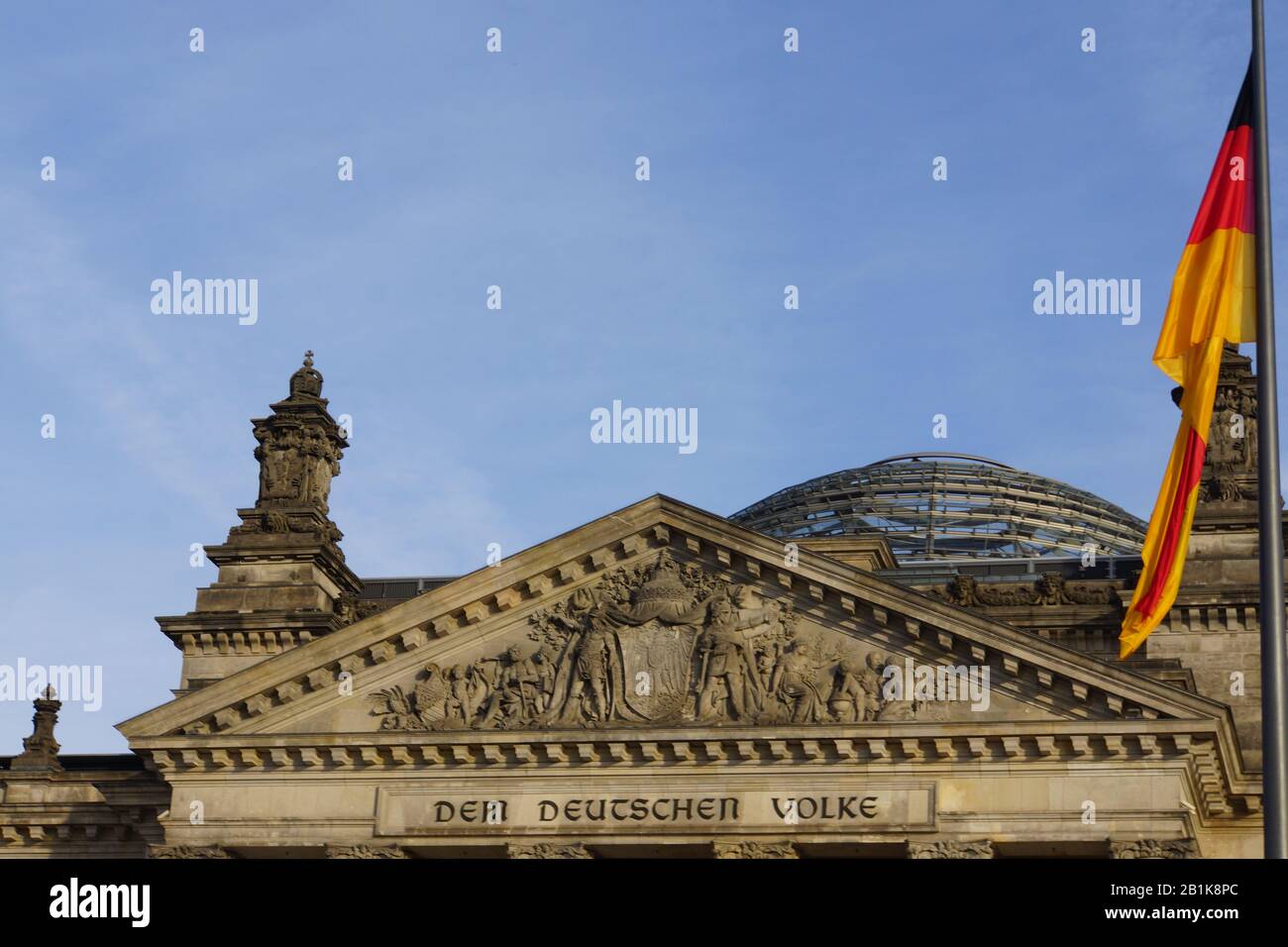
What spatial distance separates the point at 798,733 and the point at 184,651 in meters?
20.9

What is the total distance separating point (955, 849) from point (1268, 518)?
2264cm

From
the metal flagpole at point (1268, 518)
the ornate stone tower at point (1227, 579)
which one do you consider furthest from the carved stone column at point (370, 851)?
the metal flagpole at point (1268, 518)

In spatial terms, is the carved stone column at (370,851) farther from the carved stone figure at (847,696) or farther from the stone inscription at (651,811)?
the carved stone figure at (847,696)

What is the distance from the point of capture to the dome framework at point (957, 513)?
7500 centimetres

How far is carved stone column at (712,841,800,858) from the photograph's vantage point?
53188 millimetres

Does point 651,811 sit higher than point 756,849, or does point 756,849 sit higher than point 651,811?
point 651,811

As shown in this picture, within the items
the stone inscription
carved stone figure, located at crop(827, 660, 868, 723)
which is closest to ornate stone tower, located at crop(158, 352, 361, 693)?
the stone inscription

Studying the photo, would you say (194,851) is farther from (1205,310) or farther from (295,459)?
(1205,310)

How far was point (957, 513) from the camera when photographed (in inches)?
3031

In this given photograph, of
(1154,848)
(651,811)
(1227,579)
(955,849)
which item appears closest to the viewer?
(1154,848)

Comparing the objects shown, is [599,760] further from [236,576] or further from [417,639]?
[236,576]

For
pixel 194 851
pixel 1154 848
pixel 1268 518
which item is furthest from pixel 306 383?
pixel 1268 518

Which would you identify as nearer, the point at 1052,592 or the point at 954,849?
the point at 954,849
